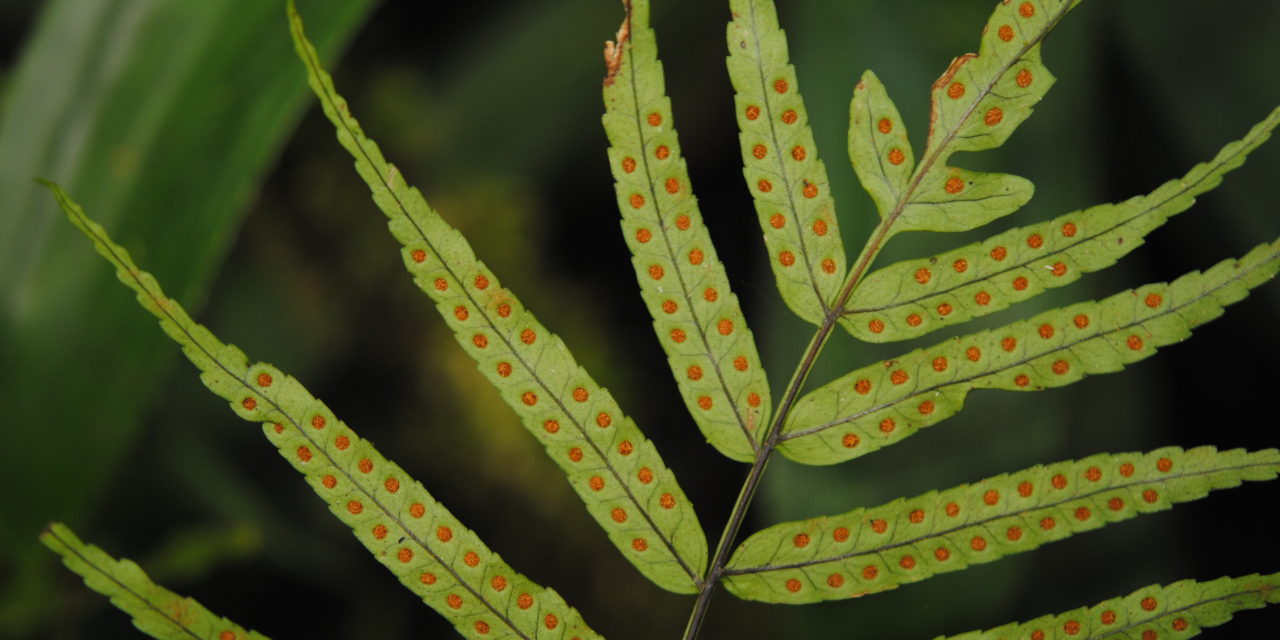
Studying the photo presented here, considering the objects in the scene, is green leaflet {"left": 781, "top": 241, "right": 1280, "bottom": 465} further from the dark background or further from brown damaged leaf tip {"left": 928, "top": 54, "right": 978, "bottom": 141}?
the dark background

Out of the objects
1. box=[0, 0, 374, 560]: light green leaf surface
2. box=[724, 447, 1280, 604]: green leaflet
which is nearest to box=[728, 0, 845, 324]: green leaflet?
box=[724, 447, 1280, 604]: green leaflet

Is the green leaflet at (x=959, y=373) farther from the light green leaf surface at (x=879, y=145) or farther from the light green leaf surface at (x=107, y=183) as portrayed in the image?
the light green leaf surface at (x=107, y=183)

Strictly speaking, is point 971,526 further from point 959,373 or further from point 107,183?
point 107,183

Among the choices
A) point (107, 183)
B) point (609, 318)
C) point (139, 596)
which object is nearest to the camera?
point (139, 596)

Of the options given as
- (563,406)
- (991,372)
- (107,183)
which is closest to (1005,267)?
(991,372)

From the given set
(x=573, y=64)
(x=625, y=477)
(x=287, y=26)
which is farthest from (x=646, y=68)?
(x=573, y=64)

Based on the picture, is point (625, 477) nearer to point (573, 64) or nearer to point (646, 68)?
point (646, 68)

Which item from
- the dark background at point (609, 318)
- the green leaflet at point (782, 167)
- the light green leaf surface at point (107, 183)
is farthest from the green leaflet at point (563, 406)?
the dark background at point (609, 318)
